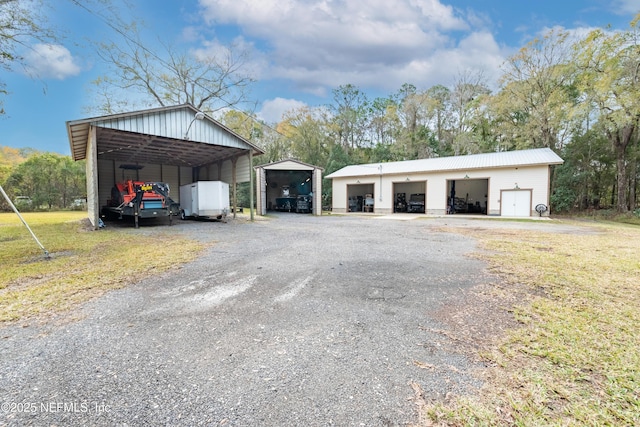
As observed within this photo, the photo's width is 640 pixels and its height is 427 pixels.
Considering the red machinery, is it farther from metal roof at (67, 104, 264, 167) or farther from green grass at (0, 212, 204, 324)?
green grass at (0, 212, 204, 324)

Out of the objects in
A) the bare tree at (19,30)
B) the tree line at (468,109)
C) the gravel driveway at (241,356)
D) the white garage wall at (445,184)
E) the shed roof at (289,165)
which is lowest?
the gravel driveway at (241,356)

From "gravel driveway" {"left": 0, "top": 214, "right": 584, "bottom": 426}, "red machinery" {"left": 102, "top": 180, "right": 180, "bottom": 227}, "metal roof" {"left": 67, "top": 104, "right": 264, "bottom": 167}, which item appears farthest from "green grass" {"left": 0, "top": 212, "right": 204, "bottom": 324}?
"metal roof" {"left": 67, "top": 104, "right": 264, "bottom": 167}

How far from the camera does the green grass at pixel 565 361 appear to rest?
1556 millimetres

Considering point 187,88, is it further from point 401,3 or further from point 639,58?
point 639,58

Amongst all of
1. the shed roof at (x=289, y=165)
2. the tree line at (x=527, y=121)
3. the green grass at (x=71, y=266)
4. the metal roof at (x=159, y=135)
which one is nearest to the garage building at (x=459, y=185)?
the tree line at (x=527, y=121)

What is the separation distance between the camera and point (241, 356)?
2164mm

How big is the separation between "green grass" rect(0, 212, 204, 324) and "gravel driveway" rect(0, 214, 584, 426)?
0.45 metres

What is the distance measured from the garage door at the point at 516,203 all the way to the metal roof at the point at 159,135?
14755mm

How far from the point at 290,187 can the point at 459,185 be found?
1449cm

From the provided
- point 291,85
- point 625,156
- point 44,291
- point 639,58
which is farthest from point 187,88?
point 625,156

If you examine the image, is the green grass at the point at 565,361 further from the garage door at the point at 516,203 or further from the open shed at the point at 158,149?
the garage door at the point at 516,203

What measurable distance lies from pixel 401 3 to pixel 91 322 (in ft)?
48.8

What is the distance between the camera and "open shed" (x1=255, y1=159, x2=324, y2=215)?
59.4ft

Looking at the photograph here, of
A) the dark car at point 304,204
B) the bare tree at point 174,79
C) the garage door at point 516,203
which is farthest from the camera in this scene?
the bare tree at point 174,79
